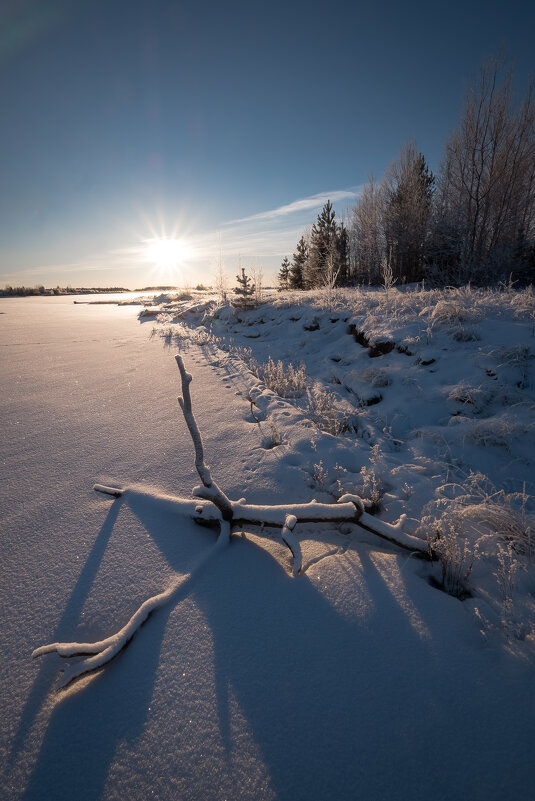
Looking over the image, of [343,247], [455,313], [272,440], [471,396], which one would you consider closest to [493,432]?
[471,396]

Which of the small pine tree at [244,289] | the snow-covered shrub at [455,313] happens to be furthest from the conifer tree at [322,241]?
the snow-covered shrub at [455,313]

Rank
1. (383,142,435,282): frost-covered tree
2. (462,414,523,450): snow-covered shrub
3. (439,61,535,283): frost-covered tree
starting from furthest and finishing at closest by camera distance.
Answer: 1. (383,142,435,282): frost-covered tree
2. (439,61,535,283): frost-covered tree
3. (462,414,523,450): snow-covered shrub

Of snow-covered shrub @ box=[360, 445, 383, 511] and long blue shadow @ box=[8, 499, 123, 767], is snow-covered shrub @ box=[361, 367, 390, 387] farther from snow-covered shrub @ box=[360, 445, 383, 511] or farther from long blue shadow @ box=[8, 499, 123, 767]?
long blue shadow @ box=[8, 499, 123, 767]

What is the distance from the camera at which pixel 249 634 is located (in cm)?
116

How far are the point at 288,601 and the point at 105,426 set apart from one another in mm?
2234

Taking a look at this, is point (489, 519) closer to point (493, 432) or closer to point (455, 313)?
point (493, 432)

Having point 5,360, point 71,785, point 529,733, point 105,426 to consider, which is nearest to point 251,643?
point 71,785

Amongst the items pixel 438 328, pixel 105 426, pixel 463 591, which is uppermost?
pixel 438 328

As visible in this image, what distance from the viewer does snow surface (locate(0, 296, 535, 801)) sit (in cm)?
82

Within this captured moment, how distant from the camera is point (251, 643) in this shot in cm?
112

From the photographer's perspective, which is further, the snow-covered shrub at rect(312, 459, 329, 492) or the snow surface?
the snow-covered shrub at rect(312, 459, 329, 492)

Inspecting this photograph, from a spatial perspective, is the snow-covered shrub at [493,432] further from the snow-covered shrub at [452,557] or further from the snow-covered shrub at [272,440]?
the snow-covered shrub at [272,440]

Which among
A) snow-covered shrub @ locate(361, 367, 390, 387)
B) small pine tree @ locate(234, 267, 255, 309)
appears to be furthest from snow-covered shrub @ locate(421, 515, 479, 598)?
small pine tree @ locate(234, 267, 255, 309)

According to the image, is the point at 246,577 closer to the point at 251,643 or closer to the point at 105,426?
the point at 251,643
